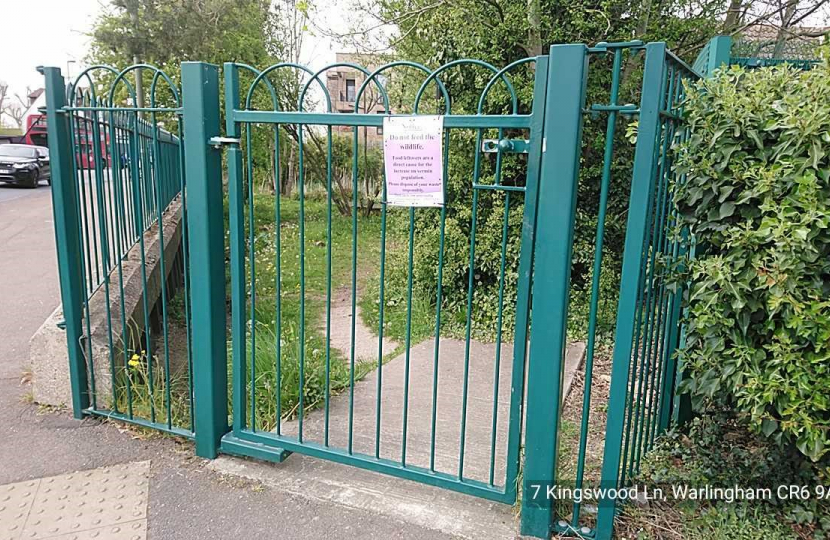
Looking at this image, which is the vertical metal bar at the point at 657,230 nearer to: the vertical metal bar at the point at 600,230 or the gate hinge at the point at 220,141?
the vertical metal bar at the point at 600,230

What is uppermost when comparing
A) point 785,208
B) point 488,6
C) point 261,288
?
point 488,6

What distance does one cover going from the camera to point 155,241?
5852 mm

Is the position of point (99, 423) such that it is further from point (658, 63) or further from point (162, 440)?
point (658, 63)

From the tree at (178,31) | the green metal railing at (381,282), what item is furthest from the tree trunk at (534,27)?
the tree at (178,31)

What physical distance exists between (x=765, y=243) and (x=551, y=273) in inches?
31.5

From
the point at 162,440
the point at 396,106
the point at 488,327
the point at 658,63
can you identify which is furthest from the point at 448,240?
the point at 658,63

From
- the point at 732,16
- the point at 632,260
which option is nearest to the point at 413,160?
the point at 632,260

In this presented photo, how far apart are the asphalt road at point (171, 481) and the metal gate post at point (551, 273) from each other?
20.8 inches

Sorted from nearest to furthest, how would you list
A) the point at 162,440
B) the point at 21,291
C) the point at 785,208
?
the point at 785,208, the point at 162,440, the point at 21,291

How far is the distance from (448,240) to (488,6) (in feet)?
7.80

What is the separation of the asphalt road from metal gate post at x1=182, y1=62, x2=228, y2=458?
0.27 meters

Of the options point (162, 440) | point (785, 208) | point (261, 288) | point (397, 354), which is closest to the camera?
point (785, 208)

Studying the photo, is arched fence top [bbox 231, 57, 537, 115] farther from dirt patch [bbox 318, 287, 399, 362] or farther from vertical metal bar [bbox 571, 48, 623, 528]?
dirt patch [bbox 318, 287, 399, 362]

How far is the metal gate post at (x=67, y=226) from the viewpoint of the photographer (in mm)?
3379
